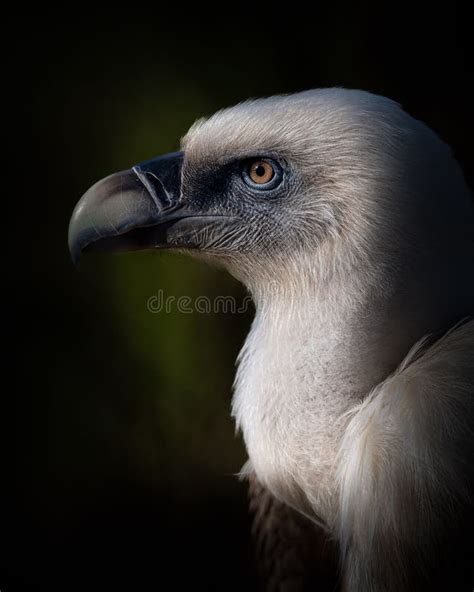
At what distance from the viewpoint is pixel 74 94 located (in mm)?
1907

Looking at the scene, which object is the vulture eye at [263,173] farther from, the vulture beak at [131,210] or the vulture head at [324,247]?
the vulture beak at [131,210]

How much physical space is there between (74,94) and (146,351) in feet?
2.53

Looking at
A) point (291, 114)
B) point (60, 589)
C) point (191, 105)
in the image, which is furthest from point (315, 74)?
point (60, 589)

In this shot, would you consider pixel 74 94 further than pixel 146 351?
No

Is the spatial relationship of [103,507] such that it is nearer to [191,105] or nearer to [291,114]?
[191,105]

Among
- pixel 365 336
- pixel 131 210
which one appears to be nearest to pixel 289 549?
pixel 365 336

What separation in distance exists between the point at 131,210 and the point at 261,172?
19cm

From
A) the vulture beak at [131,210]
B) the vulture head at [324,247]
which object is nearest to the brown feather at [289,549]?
the vulture head at [324,247]

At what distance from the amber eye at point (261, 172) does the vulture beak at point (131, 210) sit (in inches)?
4.5

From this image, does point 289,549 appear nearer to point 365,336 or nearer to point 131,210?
point 365,336

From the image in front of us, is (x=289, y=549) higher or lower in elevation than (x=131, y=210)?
lower

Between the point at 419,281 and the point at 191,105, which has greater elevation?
the point at 191,105

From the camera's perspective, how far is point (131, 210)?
0.96 m

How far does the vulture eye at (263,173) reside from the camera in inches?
35.9
